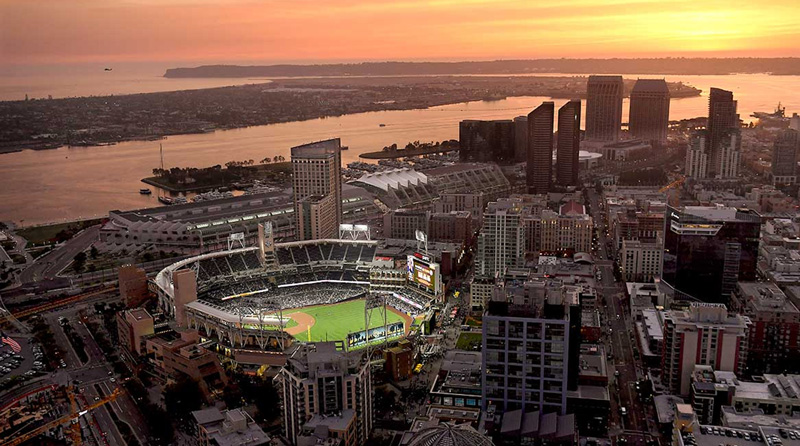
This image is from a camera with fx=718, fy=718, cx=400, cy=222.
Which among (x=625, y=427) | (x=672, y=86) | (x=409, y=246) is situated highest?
(x=672, y=86)

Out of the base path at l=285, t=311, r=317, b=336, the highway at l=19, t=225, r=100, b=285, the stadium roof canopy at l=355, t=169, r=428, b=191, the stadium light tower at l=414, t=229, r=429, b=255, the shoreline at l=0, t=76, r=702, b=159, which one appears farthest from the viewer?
the shoreline at l=0, t=76, r=702, b=159

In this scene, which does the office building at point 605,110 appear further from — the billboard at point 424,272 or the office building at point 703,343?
the office building at point 703,343

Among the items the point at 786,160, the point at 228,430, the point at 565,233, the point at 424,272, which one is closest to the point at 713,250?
the point at 565,233

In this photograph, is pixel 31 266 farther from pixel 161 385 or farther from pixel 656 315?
pixel 656 315

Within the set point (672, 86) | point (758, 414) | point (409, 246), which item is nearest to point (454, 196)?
point (409, 246)

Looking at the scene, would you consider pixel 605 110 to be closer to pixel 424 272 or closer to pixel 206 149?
pixel 206 149

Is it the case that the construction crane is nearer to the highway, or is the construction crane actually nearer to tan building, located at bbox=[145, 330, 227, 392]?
tan building, located at bbox=[145, 330, 227, 392]

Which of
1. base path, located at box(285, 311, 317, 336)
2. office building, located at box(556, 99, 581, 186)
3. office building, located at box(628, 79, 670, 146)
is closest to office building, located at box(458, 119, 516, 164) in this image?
office building, located at box(556, 99, 581, 186)
